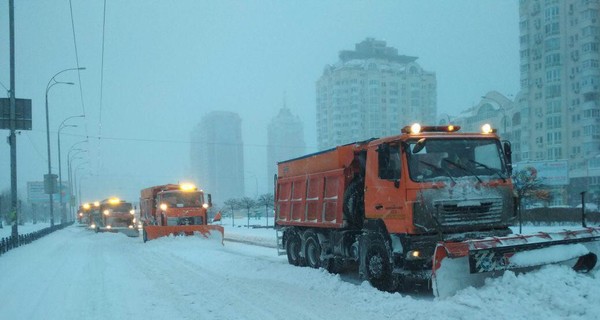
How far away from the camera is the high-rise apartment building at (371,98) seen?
354 ft

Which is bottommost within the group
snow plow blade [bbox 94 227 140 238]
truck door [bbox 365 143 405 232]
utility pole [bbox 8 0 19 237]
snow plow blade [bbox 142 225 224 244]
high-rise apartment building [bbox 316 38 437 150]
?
snow plow blade [bbox 94 227 140 238]

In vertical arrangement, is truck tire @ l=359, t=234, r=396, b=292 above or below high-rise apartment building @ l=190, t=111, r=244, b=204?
below

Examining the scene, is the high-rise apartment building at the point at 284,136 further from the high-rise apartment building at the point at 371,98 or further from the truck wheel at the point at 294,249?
the truck wheel at the point at 294,249

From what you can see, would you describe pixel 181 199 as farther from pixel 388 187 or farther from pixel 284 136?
pixel 284 136

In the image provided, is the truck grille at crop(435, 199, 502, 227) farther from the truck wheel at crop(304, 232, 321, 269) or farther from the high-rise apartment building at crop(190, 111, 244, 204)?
the high-rise apartment building at crop(190, 111, 244, 204)

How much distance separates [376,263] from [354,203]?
1750 mm

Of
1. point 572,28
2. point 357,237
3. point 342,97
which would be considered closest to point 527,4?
point 572,28

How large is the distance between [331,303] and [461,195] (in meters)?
2.76

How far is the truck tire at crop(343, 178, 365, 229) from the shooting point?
36.9 feet

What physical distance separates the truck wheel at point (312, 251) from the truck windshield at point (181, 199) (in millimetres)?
11117

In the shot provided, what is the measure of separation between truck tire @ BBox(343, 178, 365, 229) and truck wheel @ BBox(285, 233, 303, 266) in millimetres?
3052

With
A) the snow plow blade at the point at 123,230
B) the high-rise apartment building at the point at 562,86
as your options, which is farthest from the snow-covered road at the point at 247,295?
the high-rise apartment building at the point at 562,86

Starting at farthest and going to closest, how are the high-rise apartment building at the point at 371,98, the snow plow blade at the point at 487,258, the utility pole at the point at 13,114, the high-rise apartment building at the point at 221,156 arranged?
1. the high-rise apartment building at the point at 221,156
2. the high-rise apartment building at the point at 371,98
3. the utility pole at the point at 13,114
4. the snow plow blade at the point at 487,258

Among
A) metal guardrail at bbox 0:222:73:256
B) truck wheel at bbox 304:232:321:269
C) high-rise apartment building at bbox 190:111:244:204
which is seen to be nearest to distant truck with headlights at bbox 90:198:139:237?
metal guardrail at bbox 0:222:73:256
